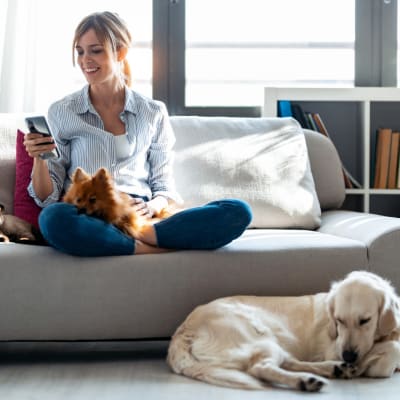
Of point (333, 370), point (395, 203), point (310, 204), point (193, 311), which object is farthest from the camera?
point (395, 203)

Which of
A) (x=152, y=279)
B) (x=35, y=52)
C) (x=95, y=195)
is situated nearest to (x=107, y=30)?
(x=95, y=195)

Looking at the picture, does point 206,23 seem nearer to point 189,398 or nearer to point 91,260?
point 91,260

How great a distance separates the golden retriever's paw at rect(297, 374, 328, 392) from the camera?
79.5 inches

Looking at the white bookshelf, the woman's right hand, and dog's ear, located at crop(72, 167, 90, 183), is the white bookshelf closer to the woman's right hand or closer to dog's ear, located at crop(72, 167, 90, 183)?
the woman's right hand

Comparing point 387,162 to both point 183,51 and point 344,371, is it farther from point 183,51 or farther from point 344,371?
point 344,371

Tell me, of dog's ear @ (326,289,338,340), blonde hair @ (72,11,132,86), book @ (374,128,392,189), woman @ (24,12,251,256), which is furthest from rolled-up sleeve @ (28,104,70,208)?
book @ (374,128,392,189)

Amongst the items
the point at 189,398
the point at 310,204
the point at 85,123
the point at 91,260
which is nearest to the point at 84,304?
the point at 91,260

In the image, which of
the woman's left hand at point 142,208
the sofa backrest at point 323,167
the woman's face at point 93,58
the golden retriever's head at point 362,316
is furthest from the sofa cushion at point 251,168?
the golden retriever's head at point 362,316

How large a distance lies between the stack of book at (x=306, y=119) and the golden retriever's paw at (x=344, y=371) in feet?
6.39

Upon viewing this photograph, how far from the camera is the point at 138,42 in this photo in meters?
4.20

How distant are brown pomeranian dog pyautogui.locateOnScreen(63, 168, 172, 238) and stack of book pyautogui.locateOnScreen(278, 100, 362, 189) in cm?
172

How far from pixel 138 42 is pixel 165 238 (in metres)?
2.02

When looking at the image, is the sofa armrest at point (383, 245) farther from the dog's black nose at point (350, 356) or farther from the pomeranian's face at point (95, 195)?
the pomeranian's face at point (95, 195)

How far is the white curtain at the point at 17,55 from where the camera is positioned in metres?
3.91
